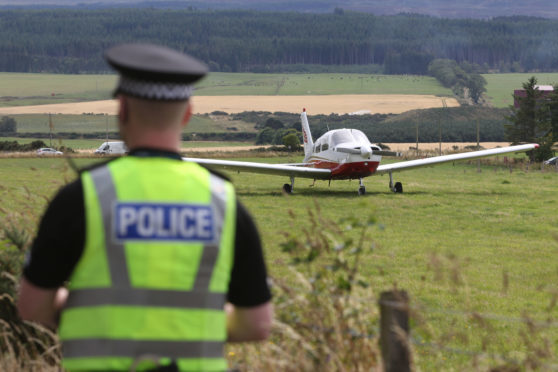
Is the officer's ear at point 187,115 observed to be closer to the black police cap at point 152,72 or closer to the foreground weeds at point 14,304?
the black police cap at point 152,72

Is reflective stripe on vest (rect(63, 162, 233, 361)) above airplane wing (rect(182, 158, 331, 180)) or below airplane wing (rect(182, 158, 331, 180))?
above

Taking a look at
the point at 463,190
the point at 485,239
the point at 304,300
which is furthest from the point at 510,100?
the point at 304,300

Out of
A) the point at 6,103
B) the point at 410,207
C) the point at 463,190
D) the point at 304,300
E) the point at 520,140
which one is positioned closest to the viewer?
the point at 304,300

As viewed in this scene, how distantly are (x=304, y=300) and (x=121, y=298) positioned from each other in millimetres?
2142

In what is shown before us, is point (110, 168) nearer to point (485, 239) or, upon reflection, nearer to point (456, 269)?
point (456, 269)

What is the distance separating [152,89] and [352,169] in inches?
943

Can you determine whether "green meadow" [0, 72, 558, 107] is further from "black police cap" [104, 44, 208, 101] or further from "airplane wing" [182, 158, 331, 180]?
"black police cap" [104, 44, 208, 101]

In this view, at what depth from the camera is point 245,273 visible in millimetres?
2641

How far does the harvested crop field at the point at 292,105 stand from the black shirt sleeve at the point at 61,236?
129 metres

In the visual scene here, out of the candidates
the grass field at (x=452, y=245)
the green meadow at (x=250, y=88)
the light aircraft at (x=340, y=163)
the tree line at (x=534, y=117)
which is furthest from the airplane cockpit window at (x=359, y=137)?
the green meadow at (x=250, y=88)

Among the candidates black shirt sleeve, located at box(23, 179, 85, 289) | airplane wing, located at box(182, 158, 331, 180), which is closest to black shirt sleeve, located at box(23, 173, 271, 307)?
black shirt sleeve, located at box(23, 179, 85, 289)

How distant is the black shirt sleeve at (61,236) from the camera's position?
239 cm

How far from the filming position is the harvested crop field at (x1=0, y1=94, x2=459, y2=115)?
445 feet

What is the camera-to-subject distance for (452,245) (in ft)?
51.5
